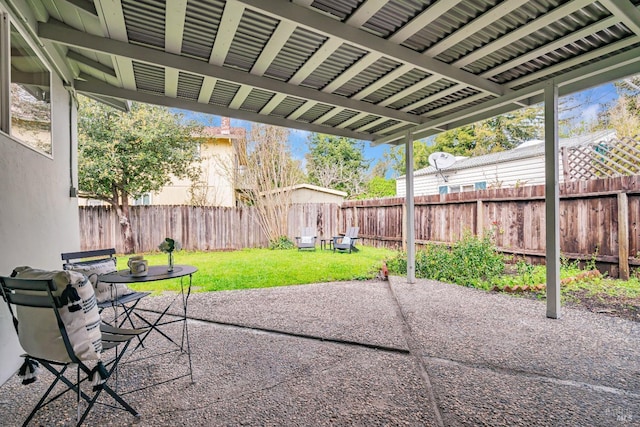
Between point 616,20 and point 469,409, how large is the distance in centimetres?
319

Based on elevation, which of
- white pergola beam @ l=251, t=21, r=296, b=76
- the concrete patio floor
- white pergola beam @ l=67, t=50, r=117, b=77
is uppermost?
white pergola beam @ l=67, t=50, r=117, b=77

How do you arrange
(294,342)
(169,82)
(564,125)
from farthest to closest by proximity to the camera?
(564,125) → (169,82) → (294,342)

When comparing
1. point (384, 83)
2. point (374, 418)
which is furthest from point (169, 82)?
point (374, 418)

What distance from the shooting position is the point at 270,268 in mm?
7250

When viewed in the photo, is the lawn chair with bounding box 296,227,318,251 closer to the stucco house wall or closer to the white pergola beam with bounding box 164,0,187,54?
the stucco house wall

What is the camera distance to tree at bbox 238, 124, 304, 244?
10398mm

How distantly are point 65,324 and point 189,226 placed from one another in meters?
9.20

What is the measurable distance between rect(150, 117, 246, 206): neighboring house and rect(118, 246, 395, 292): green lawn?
281cm

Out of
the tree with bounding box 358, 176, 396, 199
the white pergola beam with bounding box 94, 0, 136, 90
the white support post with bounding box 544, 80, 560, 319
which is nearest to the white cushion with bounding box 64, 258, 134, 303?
the white pergola beam with bounding box 94, 0, 136, 90

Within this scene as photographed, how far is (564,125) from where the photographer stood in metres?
13.9

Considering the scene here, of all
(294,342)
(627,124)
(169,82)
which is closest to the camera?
(294,342)

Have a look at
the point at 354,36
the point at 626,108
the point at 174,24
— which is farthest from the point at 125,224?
the point at 626,108

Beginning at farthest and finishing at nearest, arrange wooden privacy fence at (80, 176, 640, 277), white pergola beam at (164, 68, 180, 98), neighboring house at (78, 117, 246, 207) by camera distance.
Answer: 1. neighboring house at (78, 117, 246, 207)
2. wooden privacy fence at (80, 176, 640, 277)
3. white pergola beam at (164, 68, 180, 98)

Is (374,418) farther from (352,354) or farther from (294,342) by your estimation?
(294,342)
